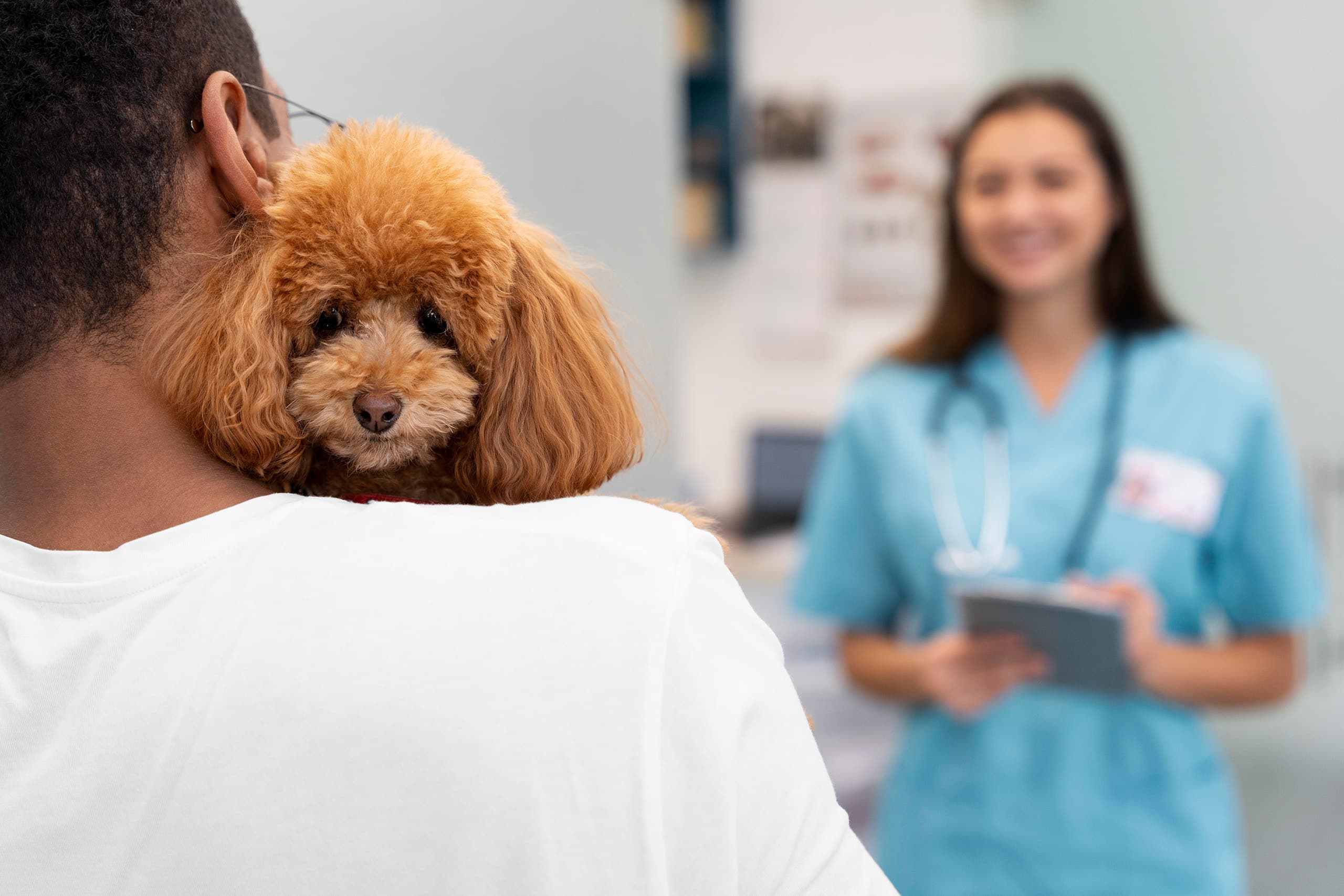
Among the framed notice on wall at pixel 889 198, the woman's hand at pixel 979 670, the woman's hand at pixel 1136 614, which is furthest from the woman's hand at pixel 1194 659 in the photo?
the framed notice on wall at pixel 889 198

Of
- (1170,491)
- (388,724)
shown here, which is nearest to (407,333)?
(388,724)

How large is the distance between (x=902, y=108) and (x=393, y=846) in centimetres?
285

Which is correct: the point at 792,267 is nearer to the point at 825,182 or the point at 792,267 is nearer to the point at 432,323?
the point at 825,182

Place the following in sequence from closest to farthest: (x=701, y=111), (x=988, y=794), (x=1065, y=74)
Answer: (x=988, y=794) → (x=1065, y=74) → (x=701, y=111)

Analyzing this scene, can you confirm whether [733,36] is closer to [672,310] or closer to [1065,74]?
[1065,74]

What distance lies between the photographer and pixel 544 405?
61 centimetres

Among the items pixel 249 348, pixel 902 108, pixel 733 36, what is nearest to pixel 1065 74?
pixel 902 108

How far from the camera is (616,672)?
436 mm

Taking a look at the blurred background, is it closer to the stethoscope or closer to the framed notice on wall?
the framed notice on wall

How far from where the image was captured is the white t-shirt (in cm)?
42

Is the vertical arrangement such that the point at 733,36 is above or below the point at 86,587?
above

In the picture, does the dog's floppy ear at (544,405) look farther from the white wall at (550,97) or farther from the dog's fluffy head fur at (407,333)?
the white wall at (550,97)

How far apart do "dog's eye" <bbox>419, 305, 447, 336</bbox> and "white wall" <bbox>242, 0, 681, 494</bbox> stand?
0.75ft

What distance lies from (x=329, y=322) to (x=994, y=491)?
1.02m
